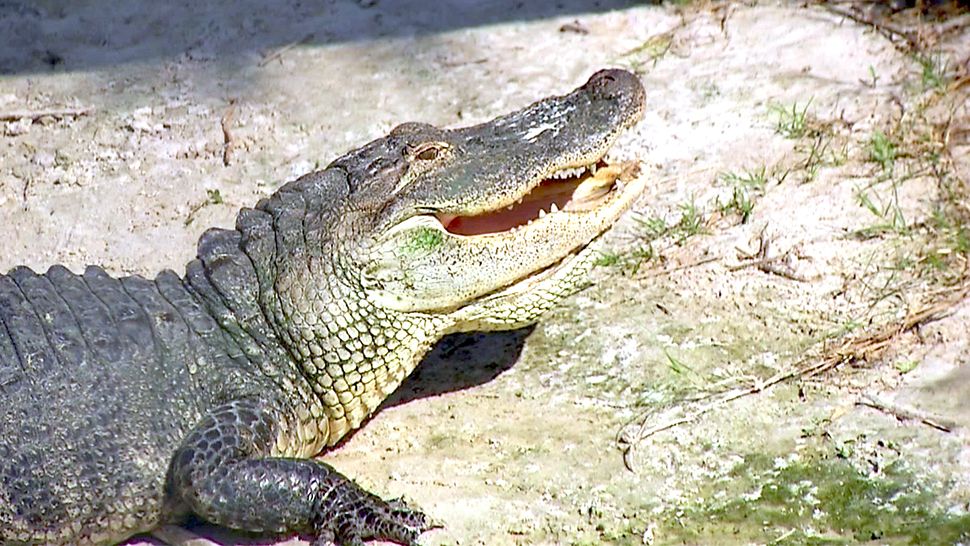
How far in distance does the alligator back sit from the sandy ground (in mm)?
321

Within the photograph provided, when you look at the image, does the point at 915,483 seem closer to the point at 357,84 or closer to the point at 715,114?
the point at 715,114

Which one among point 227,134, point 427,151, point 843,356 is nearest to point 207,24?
point 227,134

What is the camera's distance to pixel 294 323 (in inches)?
149

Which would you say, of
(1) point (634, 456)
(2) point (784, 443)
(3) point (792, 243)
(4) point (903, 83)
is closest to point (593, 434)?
(1) point (634, 456)

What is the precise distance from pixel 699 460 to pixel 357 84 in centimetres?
273

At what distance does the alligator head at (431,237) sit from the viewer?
12.5ft

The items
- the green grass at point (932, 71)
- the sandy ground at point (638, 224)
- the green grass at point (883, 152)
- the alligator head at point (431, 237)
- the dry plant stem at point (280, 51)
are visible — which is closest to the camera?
the sandy ground at point (638, 224)

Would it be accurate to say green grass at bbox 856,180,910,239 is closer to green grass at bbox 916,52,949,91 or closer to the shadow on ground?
green grass at bbox 916,52,949,91

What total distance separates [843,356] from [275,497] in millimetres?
1839

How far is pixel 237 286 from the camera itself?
151 inches

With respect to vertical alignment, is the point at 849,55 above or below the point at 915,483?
above

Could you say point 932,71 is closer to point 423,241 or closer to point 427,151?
point 427,151

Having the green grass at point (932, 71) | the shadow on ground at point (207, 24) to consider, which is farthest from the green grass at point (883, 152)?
the shadow on ground at point (207, 24)

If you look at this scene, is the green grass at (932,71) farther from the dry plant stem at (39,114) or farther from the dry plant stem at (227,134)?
the dry plant stem at (39,114)
